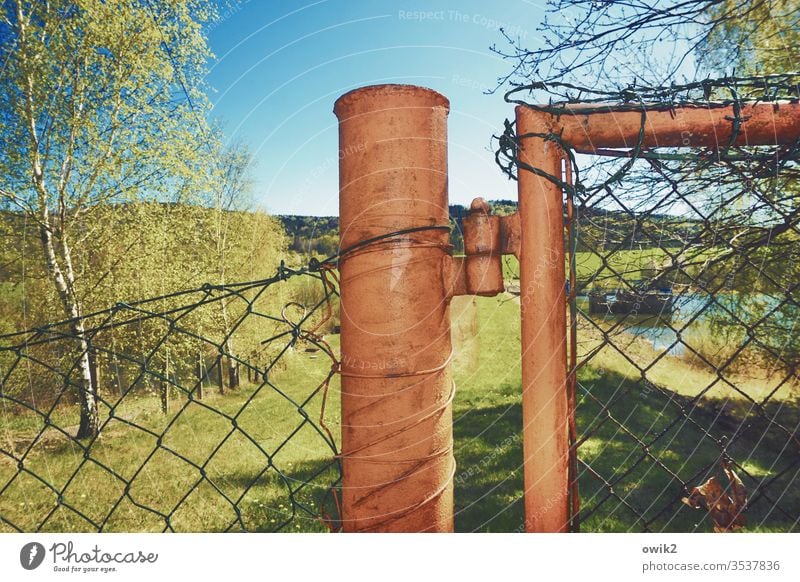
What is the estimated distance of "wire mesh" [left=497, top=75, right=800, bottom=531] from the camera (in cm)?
94

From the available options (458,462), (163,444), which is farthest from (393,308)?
(163,444)

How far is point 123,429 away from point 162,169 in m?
7.15

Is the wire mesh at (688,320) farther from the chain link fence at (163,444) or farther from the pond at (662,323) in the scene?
the chain link fence at (163,444)

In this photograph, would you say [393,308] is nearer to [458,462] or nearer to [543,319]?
[543,319]

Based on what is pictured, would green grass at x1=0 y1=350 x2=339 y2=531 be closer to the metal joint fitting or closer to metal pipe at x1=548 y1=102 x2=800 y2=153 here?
the metal joint fitting

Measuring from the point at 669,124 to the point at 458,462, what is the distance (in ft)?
23.7

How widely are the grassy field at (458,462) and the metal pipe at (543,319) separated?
7.21 ft

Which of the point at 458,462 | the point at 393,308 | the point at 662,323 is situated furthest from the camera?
the point at 458,462

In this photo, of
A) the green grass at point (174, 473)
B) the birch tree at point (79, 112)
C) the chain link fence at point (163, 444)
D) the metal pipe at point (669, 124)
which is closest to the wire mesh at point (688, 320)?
the metal pipe at point (669, 124)

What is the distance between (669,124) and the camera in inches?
35.5

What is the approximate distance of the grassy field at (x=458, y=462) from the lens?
16.9 ft

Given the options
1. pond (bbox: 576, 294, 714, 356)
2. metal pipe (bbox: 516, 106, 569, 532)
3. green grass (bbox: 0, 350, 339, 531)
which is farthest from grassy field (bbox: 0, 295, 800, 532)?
metal pipe (bbox: 516, 106, 569, 532)

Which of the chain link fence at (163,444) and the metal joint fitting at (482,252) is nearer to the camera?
the metal joint fitting at (482,252)

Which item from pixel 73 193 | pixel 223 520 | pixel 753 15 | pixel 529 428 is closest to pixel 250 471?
pixel 223 520
